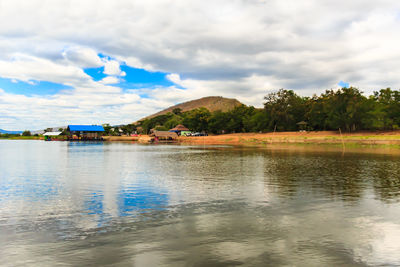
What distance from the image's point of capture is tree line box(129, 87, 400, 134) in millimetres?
88938

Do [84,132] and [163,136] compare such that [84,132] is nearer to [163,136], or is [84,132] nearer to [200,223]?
[163,136]

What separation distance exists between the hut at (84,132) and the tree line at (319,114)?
60.4 metres

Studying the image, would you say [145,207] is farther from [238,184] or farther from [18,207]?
[238,184]

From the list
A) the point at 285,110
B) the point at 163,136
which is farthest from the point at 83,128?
the point at 285,110

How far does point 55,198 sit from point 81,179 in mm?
7974

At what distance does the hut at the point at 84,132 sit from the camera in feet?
493

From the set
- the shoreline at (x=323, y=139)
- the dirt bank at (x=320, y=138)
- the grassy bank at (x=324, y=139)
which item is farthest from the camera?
the dirt bank at (x=320, y=138)

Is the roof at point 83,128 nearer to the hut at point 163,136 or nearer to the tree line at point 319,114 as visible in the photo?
the hut at point 163,136

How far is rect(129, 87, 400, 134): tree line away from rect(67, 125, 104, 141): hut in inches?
2377

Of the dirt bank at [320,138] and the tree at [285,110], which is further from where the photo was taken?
the tree at [285,110]

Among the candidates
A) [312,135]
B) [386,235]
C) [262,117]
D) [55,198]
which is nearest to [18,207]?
[55,198]

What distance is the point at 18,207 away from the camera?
16.2 m

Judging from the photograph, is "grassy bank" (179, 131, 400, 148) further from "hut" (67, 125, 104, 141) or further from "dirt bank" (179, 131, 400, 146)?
"hut" (67, 125, 104, 141)

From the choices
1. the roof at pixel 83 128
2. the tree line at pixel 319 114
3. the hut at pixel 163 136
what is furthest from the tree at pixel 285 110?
the roof at pixel 83 128
